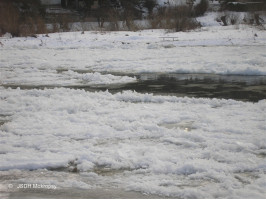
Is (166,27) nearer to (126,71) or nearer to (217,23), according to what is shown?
(217,23)

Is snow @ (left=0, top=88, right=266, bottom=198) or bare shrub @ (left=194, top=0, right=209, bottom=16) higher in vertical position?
bare shrub @ (left=194, top=0, right=209, bottom=16)

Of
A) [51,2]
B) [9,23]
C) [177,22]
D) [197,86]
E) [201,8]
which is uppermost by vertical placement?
[51,2]

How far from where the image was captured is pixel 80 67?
9.98 metres

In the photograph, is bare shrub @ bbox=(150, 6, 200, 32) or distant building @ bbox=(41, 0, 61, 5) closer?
bare shrub @ bbox=(150, 6, 200, 32)

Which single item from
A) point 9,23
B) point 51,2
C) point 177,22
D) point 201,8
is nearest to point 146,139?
point 177,22

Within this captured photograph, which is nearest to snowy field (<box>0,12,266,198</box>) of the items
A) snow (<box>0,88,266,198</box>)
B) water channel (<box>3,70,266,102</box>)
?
snow (<box>0,88,266,198</box>)

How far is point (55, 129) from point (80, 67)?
5.64 metres

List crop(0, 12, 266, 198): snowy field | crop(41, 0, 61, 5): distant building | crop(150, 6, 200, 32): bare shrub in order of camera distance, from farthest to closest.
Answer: crop(41, 0, 61, 5): distant building → crop(150, 6, 200, 32): bare shrub → crop(0, 12, 266, 198): snowy field

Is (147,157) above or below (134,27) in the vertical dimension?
below

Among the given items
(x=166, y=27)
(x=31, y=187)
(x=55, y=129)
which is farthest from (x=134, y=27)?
(x=31, y=187)

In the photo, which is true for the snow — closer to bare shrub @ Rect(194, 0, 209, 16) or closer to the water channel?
the water channel

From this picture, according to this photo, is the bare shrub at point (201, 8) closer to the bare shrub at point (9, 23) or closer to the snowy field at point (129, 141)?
the bare shrub at point (9, 23)

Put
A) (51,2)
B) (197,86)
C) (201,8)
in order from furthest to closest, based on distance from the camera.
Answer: (51,2) → (201,8) → (197,86)

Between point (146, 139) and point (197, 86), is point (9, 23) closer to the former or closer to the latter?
point (197, 86)
